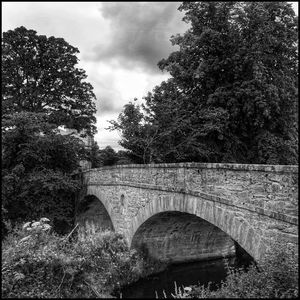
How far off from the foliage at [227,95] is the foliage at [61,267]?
5.43m

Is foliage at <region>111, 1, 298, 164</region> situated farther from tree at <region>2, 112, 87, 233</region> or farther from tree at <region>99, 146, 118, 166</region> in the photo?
tree at <region>99, 146, 118, 166</region>

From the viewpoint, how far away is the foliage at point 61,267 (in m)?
6.88

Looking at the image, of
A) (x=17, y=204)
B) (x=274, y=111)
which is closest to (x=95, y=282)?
(x=17, y=204)

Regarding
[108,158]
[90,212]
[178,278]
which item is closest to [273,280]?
[178,278]

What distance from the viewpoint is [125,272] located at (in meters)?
10.8

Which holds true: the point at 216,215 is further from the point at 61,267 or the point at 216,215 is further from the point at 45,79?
the point at 45,79

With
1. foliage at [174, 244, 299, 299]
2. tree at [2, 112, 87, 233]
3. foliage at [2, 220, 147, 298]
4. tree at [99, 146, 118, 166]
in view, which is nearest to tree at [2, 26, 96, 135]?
tree at [2, 112, 87, 233]

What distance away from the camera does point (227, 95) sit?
13977 mm

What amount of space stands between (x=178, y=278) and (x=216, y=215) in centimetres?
562

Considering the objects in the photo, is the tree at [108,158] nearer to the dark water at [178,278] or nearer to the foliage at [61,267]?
the dark water at [178,278]

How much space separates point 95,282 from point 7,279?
2.89m

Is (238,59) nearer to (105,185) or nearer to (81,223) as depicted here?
(105,185)

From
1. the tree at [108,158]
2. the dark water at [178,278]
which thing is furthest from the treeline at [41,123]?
the tree at [108,158]

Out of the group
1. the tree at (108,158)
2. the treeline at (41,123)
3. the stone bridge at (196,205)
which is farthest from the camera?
the tree at (108,158)
